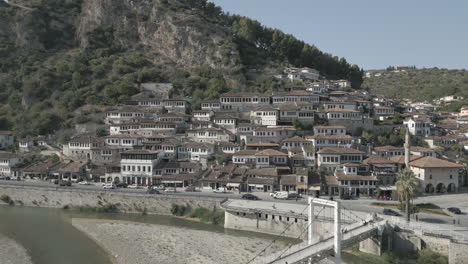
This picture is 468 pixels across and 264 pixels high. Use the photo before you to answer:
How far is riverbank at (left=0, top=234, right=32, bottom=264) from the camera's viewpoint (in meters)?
27.3

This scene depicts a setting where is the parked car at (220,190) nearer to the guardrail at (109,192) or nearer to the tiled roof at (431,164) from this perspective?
the guardrail at (109,192)

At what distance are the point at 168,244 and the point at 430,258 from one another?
20369 millimetres

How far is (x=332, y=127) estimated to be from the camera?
5094 centimetres

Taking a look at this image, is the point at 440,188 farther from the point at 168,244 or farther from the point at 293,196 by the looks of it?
the point at 168,244

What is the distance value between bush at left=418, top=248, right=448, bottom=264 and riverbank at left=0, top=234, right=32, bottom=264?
97.6 feet

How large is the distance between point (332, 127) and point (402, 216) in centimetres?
2080

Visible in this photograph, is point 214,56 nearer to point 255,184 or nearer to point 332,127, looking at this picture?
point 332,127

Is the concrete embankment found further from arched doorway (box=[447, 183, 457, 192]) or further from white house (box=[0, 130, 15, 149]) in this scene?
arched doorway (box=[447, 183, 457, 192])

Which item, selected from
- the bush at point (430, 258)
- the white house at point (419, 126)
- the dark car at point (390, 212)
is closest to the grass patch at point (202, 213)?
the dark car at point (390, 212)

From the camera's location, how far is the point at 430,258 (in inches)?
997

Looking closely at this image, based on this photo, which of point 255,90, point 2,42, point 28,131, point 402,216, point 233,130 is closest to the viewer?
point 402,216

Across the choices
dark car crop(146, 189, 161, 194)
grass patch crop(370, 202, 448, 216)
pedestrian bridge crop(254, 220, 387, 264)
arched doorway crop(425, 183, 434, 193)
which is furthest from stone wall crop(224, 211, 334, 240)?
arched doorway crop(425, 183, 434, 193)

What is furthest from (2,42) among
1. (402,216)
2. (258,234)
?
(402,216)

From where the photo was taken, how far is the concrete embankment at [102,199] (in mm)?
38281
